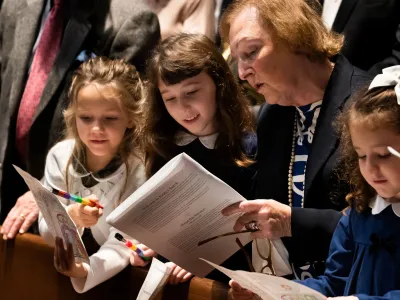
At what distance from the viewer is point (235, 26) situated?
2.31 m

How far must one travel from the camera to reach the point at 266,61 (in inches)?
87.9

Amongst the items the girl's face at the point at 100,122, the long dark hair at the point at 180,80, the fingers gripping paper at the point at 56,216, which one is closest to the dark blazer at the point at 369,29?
the long dark hair at the point at 180,80

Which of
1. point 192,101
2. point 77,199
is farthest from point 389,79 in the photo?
point 77,199

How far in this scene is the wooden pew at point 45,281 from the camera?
2.27 meters

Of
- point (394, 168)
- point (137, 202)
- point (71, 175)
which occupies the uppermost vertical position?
point (394, 168)

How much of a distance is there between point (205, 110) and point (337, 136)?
0.47 meters

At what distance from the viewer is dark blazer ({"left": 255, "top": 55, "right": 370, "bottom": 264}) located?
206cm

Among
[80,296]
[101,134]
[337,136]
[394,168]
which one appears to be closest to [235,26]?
[337,136]

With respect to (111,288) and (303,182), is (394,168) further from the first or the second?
(111,288)

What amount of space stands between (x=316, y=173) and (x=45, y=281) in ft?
3.39

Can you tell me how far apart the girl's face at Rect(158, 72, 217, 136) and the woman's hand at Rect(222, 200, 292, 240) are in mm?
429

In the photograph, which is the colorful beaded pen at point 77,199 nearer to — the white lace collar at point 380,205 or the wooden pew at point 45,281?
the wooden pew at point 45,281

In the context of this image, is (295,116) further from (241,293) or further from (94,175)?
(94,175)

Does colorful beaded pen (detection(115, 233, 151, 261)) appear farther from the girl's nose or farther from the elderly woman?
the girl's nose
